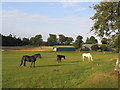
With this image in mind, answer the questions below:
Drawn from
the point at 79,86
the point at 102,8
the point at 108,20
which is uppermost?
the point at 102,8

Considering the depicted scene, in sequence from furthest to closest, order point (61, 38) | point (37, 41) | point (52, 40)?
point (61, 38), point (52, 40), point (37, 41)

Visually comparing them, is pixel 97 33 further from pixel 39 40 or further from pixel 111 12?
pixel 39 40

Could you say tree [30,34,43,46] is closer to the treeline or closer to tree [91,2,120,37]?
the treeline

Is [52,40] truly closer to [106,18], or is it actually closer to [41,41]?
[41,41]

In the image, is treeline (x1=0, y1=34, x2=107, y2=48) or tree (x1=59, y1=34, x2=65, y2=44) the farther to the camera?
tree (x1=59, y1=34, x2=65, y2=44)

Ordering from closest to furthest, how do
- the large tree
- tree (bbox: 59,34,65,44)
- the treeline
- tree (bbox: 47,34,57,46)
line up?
the large tree → the treeline → tree (bbox: 47,34,57,46) → tree (bbox: 59,34,65,44)

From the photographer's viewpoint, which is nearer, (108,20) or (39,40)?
(108,20)

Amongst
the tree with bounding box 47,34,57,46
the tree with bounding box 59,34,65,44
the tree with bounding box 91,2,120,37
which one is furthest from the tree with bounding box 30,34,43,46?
the tree with bounding box 91,2,120,37

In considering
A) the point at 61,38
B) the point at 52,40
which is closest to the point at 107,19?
the point at 52,40

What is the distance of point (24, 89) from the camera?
1018 centimetres

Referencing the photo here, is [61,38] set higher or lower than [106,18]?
higher

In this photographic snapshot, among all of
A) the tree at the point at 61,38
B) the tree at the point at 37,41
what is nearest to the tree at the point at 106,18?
the tree at the point at 37,41

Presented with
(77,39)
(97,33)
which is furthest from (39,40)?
(97,33)

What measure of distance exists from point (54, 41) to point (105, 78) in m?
140
